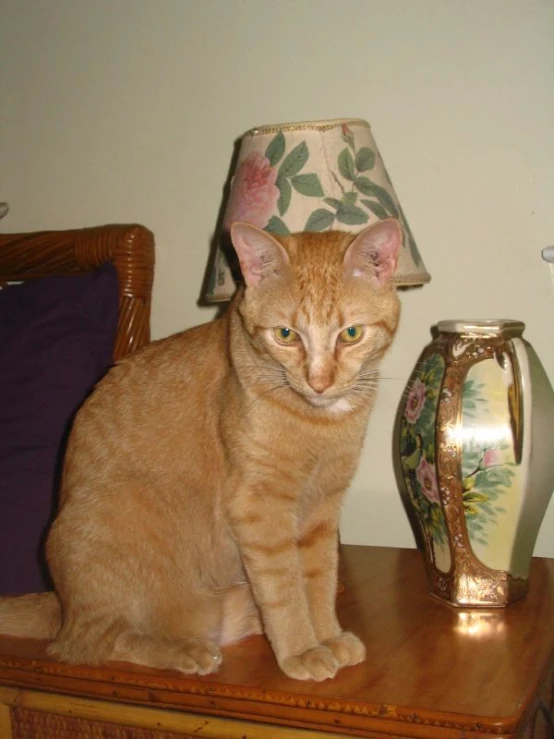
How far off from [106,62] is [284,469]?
141 centimetres

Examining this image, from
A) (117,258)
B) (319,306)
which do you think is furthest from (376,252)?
(117,258)

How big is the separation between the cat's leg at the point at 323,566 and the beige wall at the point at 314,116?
1.79ft

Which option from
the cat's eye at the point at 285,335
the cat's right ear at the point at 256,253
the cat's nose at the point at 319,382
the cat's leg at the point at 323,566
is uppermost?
the cat's right ear at the point at 256,253

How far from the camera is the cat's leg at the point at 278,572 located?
1169 millimetres

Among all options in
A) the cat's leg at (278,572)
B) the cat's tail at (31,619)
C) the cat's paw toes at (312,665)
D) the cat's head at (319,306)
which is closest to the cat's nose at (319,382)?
the cat's head at (319,306)

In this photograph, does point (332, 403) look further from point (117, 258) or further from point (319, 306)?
point (117, 258)

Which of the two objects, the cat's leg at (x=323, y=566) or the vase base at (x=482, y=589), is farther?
the vase base at (x=482, y=589)

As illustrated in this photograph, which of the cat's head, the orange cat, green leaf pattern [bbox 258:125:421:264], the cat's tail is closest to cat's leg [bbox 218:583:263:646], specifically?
the orange cat

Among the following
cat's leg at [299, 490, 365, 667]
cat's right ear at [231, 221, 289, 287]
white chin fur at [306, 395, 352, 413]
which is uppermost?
cat's right ear at [231, 221, 289, 287]

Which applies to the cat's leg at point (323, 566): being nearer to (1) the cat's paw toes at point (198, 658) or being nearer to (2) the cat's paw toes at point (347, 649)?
(2) the cat's paw toes at point (347, 649)

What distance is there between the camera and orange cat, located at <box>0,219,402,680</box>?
121 centimetres

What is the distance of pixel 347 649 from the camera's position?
3.88 ft

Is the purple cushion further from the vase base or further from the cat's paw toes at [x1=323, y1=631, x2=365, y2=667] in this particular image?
the vase base

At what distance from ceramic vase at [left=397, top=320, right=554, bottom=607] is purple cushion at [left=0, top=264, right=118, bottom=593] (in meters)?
0.82
